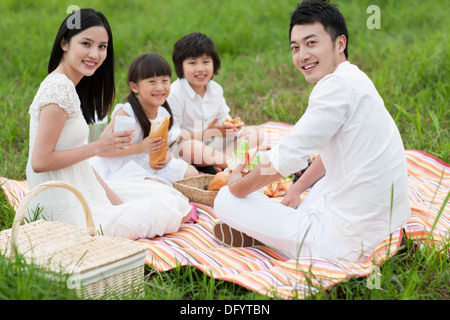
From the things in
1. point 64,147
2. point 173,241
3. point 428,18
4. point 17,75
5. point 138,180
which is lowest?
point 173,241

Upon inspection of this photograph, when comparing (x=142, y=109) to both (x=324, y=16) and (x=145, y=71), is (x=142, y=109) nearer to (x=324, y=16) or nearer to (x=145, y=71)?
(x=145, y=71)

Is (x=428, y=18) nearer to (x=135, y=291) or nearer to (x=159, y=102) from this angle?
(x=159, y=102)

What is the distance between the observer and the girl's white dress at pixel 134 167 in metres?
4.05

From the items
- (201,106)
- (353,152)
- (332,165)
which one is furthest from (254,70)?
(353,152)

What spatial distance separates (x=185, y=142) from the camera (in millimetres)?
4531

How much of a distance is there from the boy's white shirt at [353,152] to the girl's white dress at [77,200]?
0.99 metres

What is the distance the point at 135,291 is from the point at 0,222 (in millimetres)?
1469

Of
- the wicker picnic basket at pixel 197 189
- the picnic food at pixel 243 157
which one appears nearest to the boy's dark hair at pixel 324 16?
the picnic food at pixel 243 157

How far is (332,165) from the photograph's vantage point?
269 cm

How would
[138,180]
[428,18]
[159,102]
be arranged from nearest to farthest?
[138,180]
[159,102]
[428,18]

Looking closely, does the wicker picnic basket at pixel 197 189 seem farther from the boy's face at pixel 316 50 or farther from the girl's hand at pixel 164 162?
the boy's face at pixel 316 50

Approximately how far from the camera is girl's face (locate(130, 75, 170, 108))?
160 inches

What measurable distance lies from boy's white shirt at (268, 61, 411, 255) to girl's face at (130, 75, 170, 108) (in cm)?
175

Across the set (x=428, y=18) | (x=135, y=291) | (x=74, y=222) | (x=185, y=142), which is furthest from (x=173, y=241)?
(x=428, y=18)
